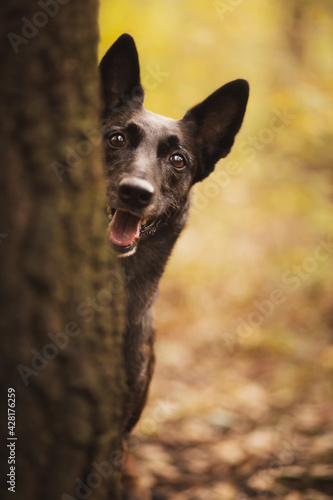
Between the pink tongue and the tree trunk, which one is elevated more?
the pink tongue

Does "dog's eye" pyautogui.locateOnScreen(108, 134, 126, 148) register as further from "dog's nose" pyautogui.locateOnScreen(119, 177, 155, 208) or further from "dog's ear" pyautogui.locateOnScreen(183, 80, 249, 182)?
"dog's ear" pyautogui.locateOnScreen(183, 80, 249, 182)

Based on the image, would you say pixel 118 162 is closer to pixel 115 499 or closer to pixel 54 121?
pixel 54 121

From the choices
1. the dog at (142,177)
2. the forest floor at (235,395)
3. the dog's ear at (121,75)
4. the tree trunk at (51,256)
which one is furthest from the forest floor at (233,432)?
the dog's ear at (121,75)

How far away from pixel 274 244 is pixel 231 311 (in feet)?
5.61

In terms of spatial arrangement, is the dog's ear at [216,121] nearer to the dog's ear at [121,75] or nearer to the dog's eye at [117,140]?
the dog's ear at [121,75]

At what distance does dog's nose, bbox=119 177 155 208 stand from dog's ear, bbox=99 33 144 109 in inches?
31.4

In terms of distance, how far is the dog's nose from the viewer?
2.38 metres

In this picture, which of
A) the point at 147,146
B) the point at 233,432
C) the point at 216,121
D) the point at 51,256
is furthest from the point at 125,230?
the point at 233,432

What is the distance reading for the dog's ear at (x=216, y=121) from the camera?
2.94 metres

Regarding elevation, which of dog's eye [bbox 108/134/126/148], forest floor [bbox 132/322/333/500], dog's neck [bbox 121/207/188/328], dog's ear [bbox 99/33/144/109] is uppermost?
dog's ear [bbox 99/33/144/109]

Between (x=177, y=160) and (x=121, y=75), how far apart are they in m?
0.69

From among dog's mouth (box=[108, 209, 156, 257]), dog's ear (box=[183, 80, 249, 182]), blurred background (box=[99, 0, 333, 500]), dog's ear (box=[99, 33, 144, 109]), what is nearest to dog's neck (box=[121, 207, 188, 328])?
dog's mouth (box=[108, 209, 156, 257])

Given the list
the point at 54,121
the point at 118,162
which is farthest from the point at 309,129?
the point at 54,121

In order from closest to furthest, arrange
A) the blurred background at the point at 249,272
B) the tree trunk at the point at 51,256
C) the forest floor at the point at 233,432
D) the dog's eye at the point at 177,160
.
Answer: the tree trunk at the point at 51,256 → the dog's eye at the point at 177,160 → the forest floor at the point at 233,432 → the blurred background at the point at 249,272
